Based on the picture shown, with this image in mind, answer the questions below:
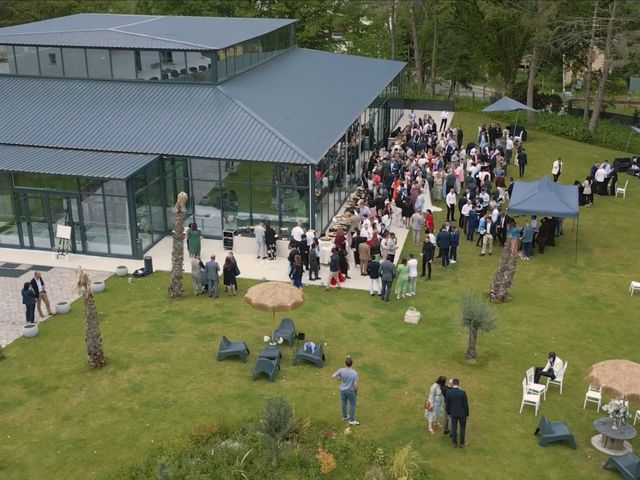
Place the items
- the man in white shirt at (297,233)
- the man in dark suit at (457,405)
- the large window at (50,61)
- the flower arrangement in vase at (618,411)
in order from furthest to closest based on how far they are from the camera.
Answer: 1. the large window at (50,61)
2. the man in white shirt at (297,233)
3. the flower arrangement in vase at (618,411)
4. the man in dark suit at (457,405)

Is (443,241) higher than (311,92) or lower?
lower

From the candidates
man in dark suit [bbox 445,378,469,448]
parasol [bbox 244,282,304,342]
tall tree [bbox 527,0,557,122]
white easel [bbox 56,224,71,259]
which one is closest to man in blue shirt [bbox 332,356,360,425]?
man in dark suit [bbox 445,378,469,448]

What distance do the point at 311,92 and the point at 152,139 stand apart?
31.1 feet

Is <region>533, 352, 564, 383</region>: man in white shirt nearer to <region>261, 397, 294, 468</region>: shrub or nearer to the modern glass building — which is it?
<region>261, 397, 294, 468</region>: shrub

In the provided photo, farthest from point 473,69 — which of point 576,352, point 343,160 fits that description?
point 576,352

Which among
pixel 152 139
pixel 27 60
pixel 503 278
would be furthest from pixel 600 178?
pixel 27 60

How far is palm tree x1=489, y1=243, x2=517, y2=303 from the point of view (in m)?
20.4

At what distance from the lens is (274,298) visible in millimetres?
17172

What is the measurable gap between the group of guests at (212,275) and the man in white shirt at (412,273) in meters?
5.13

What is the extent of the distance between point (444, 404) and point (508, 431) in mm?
1528

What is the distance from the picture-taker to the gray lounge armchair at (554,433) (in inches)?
552

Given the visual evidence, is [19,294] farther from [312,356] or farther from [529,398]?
[529,398]

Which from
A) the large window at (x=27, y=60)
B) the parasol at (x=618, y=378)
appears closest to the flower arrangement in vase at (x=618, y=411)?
the parasol at (x=618, y=378)

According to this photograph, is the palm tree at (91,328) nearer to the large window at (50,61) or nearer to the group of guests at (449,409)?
the group of guests at (449,409)
